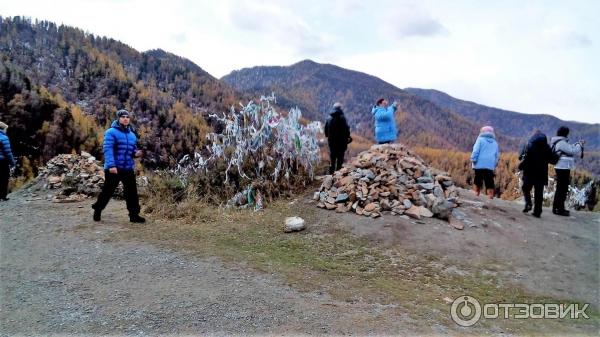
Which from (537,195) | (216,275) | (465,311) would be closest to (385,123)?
(537,195)

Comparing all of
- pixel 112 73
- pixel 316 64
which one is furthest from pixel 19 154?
pixel 316 64

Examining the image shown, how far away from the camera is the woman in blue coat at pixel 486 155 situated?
7.68 m

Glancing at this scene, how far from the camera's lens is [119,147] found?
20.3 ft

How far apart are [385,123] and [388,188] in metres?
2.07

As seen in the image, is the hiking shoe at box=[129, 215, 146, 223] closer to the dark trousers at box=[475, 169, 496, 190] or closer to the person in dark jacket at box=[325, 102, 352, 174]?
the person in dark jacket at box=[325, 102, 352, 174]

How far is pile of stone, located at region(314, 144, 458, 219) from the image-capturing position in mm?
6461

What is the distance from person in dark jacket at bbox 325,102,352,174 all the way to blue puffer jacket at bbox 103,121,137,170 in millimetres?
3723

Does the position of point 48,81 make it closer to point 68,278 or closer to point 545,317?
point 68,278

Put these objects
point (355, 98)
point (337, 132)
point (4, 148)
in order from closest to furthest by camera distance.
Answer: point (4, 148), point (337, 132), point (355, 98)

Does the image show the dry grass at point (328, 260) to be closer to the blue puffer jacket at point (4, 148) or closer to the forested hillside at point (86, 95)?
the forested hillside at point (86, 95)

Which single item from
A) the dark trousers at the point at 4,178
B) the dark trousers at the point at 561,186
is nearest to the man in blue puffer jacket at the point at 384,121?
the dark trousers at the point at 561,186

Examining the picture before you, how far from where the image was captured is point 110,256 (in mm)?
4863

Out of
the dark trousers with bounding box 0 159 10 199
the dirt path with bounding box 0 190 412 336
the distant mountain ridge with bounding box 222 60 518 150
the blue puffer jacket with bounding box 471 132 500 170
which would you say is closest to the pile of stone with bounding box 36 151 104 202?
the dark trousers with bounding box 0 159 10 199

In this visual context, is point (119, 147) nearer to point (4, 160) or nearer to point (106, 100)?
point (4, 160)
